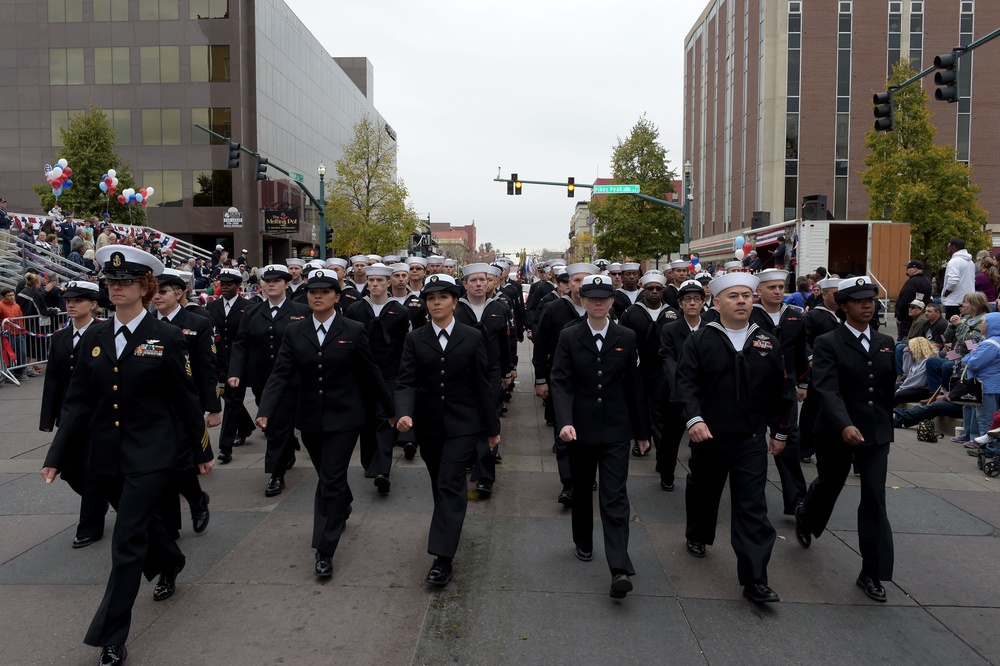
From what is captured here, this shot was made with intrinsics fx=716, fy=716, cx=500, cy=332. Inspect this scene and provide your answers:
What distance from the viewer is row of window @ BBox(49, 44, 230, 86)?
144ft

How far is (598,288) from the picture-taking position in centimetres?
528

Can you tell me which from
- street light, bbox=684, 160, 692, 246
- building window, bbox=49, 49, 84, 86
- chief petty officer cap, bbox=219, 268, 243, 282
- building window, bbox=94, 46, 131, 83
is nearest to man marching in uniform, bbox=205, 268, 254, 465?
chief petty officer cap, bbox=219, 268, 243, 282

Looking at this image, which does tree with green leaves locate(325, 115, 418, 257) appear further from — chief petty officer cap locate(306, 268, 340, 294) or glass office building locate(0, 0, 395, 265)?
chief petty officer cap locate(306, 268, 340, 294)

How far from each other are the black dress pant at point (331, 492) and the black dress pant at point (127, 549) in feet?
3.52

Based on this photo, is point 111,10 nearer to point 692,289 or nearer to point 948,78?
point 948,78

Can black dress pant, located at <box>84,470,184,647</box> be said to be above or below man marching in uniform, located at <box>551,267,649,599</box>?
below

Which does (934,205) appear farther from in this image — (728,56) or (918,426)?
(728,56)

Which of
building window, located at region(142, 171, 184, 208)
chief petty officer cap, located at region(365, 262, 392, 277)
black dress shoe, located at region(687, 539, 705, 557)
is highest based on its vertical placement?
building window, located at region(142, 171, 184, 208)

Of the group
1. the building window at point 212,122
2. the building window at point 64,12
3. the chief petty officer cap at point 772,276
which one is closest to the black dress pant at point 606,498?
the chief petty officer cap at point 772,276

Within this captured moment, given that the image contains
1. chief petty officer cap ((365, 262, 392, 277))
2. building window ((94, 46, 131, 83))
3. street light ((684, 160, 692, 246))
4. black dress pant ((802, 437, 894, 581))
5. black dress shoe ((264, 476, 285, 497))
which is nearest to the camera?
black dress pant ((802, 437, 894, 581))

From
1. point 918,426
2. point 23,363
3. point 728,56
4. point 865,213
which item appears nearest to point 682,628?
point 918,426

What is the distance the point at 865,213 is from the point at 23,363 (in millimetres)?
48503

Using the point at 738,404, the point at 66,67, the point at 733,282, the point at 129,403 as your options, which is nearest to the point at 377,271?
the point at 129,403

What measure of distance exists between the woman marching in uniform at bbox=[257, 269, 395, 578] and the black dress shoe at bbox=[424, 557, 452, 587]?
2.34ft
